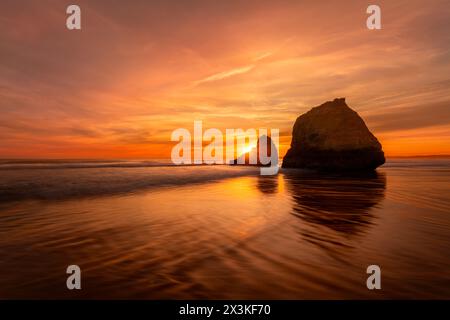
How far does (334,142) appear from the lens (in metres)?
41.1

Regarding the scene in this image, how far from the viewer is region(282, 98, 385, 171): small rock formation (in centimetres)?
3941

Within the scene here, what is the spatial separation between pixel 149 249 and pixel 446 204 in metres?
11.9

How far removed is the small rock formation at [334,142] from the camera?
39406 millimetres

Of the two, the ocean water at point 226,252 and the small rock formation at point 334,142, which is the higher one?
the small rock formation at point 334,142

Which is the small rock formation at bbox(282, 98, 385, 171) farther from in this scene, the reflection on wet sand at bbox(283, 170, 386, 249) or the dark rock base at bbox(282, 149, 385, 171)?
the reflection on wet sand at bbox(283, 170, 386, 249)

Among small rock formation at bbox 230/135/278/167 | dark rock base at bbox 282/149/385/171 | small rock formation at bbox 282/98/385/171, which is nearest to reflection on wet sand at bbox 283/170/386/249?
dark rock base at bbox 282/149/385/171

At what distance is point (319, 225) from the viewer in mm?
7254

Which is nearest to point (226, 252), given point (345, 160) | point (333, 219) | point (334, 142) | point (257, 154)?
point (333, 219)

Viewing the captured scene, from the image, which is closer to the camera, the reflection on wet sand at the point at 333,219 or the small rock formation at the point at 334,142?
the reflection on wet sand at the point at 333,219

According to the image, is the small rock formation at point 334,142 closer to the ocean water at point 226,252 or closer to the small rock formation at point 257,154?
the small rock formation at point 257,154

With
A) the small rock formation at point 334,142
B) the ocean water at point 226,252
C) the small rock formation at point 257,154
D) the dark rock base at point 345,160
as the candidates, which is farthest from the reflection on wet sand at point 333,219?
the small rock formation at point 257,154

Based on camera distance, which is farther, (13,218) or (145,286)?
(13,218)
